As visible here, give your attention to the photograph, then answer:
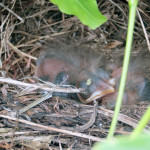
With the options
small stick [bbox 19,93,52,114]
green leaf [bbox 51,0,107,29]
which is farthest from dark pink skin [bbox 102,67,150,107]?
green leaf [bbox 51,0,107,29]

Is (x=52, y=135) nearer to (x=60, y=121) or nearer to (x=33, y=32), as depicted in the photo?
(x=60, y=121)

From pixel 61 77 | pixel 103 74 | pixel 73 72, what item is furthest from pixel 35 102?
pixel 103 74

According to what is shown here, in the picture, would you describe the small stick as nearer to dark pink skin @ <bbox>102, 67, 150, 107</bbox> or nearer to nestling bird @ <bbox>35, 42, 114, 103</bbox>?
nestling bird @ <bbox>35, 42, 114, 103</bbox>

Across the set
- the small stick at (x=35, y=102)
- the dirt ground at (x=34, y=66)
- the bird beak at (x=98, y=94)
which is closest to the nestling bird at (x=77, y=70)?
the bird beak at (x=98, y=94)

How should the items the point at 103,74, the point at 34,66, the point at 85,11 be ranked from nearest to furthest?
the point at 85,11, the point at 103,74, the point at 34,66

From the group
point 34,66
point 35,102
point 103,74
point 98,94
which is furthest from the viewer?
point 34,66

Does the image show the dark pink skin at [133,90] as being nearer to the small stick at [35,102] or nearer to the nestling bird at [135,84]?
the nestling bird at [135,84]

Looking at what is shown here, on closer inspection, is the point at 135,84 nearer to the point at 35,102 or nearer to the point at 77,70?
the point at 77,70
